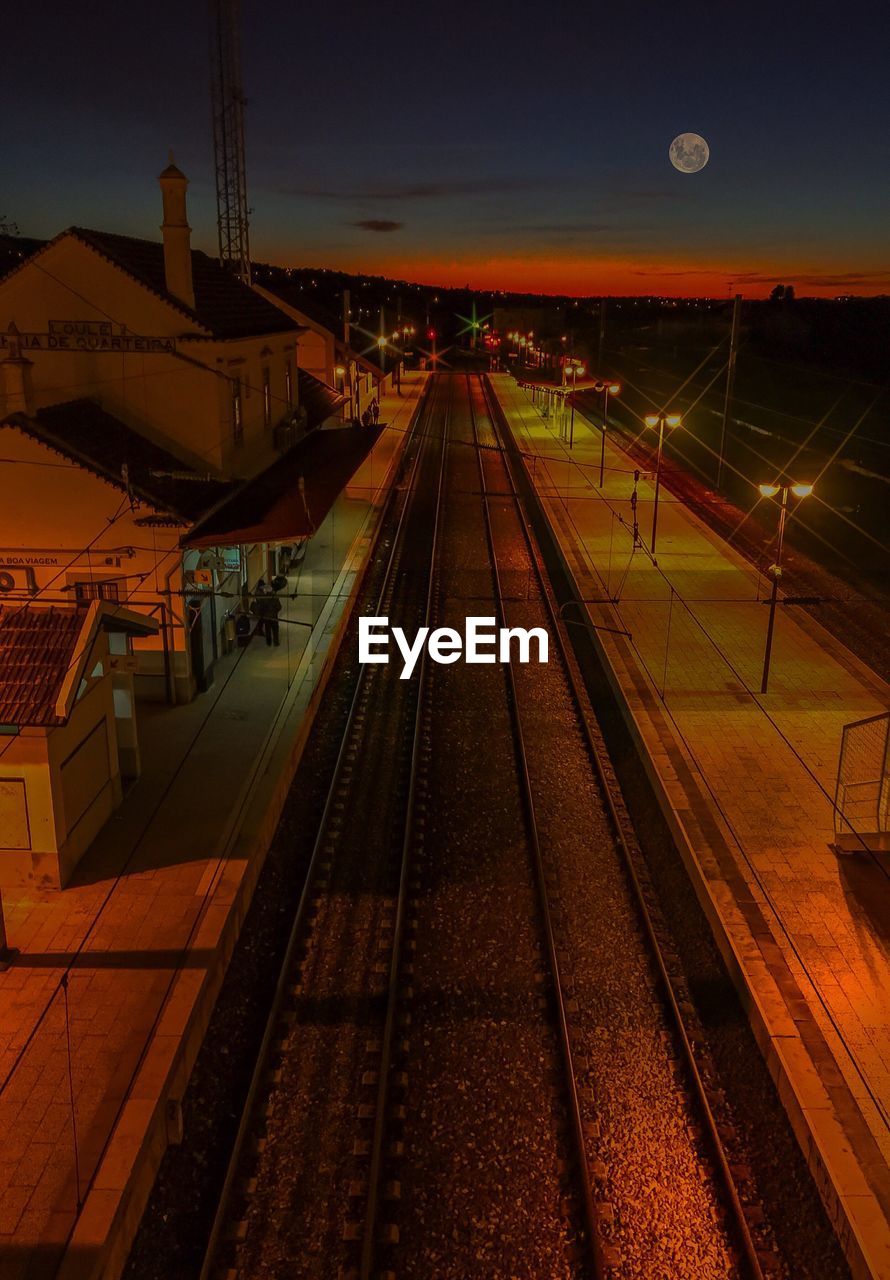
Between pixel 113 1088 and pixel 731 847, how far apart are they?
7.13 meters

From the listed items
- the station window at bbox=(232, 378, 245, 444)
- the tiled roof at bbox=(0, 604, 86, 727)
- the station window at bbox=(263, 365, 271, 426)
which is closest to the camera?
the tiled roof at bbox=(0, 604, 86, 727)

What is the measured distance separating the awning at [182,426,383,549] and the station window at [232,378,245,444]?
99 cm

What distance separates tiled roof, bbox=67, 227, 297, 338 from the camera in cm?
1680

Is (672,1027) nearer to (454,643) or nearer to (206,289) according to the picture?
(454,643)

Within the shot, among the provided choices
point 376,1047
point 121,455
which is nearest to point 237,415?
point 121,455

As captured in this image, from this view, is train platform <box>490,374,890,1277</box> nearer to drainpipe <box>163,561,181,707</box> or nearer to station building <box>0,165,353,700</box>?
drainpipe <box>163,561,181,707</box>

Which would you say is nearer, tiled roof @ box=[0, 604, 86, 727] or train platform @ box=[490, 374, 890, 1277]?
train platform @ box=[490, 374, 890, 1277]

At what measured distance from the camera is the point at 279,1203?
22.7 feet

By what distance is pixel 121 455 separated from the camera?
52.3 ft

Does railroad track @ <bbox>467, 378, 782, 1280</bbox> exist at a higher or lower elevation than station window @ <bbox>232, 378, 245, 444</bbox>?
lower

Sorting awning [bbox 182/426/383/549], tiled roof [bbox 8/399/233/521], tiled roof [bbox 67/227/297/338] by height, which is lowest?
awning [bbox 182/426/383/549]

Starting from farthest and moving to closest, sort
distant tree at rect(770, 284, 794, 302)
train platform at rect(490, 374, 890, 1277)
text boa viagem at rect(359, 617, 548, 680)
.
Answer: distant tree at rect(770, 284, 794, 302), text boa viagem at rect(359, 617, 548, 680), train platform at rect(490, 374, 890, 1277)

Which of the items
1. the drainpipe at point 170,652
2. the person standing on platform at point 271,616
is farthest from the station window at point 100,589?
the person standing on platform at point 271,616

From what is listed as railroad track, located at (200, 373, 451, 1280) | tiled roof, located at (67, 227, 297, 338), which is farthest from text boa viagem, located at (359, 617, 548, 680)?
tiled roof, located at (67, 227, 297, 338)
